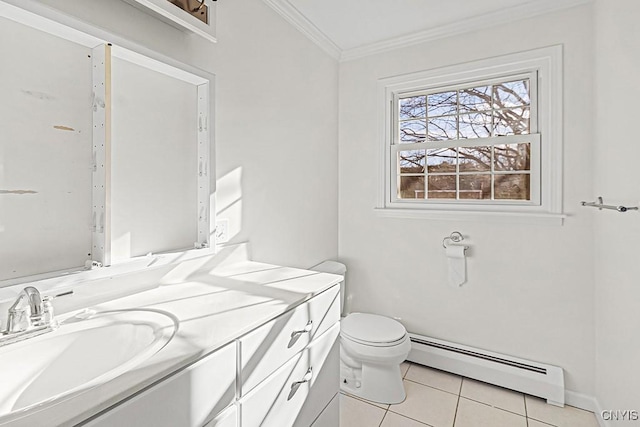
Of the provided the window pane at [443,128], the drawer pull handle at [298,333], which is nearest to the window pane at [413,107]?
the window pane at [443,128]

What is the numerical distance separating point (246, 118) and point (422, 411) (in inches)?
75.5

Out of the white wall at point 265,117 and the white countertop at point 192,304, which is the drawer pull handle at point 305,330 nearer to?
the white countertop at point 192,304

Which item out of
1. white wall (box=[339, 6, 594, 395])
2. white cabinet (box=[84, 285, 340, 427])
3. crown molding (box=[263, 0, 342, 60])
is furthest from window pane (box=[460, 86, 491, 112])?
white cabinet (box=[84, 285, 340, 427])

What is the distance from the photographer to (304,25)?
7.13 ft

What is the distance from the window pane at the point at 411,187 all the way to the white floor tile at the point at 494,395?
52.0 inches

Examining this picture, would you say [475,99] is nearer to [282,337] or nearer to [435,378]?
[435,378]

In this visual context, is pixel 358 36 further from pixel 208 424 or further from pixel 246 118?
pixel 208 424

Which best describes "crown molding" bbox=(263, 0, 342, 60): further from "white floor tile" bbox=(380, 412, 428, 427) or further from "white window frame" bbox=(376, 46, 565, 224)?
"white floor tile" bbox=(380, 412, 428, 427)

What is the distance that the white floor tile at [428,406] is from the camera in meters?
1.81

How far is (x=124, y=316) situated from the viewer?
3.26ft

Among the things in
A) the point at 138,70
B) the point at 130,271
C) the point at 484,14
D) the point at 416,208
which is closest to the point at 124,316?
the point at 130,271

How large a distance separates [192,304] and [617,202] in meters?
1.92

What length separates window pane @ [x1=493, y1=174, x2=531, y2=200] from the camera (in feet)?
7.07

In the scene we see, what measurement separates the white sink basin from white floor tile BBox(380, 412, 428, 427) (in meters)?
1.41
